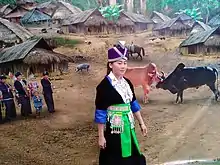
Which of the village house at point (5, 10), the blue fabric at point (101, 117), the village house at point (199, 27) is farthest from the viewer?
the village house at point (199, 27)

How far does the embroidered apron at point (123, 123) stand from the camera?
7.43 feet

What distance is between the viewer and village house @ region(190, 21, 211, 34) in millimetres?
4316

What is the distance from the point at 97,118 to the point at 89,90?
133cm

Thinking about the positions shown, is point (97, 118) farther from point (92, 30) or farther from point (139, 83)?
point (92, 30)

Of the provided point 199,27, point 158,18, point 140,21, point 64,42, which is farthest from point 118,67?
point 199,27

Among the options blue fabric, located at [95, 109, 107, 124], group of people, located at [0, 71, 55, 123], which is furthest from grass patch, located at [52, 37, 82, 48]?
blue fabric, located at [95, 109, 107, 124]

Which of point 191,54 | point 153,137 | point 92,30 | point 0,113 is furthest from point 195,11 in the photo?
point 0,113

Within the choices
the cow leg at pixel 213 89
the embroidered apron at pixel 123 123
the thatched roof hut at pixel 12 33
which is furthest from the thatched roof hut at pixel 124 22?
the embroidered apron at pixel 123 123

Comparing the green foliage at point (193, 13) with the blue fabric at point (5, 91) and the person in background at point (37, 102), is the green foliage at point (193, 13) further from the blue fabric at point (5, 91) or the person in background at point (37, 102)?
the blue fabric at point (5, 91)

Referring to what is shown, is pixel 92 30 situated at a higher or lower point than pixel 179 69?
higher

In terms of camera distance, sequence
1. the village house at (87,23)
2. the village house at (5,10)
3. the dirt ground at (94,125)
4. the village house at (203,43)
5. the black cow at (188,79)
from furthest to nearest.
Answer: the village house at (203,43) < the village house at (87,23) < the black cow at (188,79) < the village house at (5,10) < the dirt ground at (94,125)

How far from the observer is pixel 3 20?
3793 millimetres

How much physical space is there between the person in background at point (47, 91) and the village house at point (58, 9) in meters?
0.84

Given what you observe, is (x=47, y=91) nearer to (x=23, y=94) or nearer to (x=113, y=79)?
(x=23, y=94)
